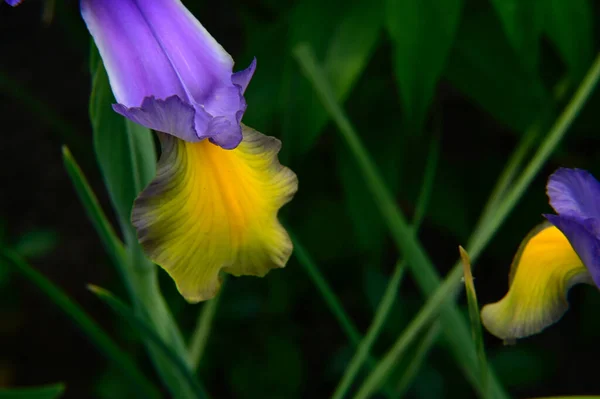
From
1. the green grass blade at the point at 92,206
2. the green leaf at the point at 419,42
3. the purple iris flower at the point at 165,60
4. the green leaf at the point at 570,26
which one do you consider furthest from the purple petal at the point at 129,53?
the green leaf at the point at 570,26

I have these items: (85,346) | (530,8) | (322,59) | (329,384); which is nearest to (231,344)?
(329,384)

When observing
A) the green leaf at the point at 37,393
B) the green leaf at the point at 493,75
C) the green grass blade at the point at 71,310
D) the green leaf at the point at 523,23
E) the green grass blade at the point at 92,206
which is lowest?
the green leaf at the point at 37,393

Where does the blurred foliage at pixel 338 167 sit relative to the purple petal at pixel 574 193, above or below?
below

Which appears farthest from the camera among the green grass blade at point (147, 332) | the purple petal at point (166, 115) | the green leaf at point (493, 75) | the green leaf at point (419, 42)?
the green leaf at point (493, 75)

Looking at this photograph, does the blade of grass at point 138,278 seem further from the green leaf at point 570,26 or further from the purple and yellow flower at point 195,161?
the green leaf at point 570,26

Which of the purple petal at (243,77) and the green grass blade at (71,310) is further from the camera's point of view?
the green grass blade at (71,310)

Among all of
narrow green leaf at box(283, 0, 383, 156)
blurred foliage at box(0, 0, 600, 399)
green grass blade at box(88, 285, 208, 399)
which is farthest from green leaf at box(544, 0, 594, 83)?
green grass blade at box(88, 285, 208, 399)

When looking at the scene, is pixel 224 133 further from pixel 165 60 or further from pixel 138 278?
pixel 138 278
